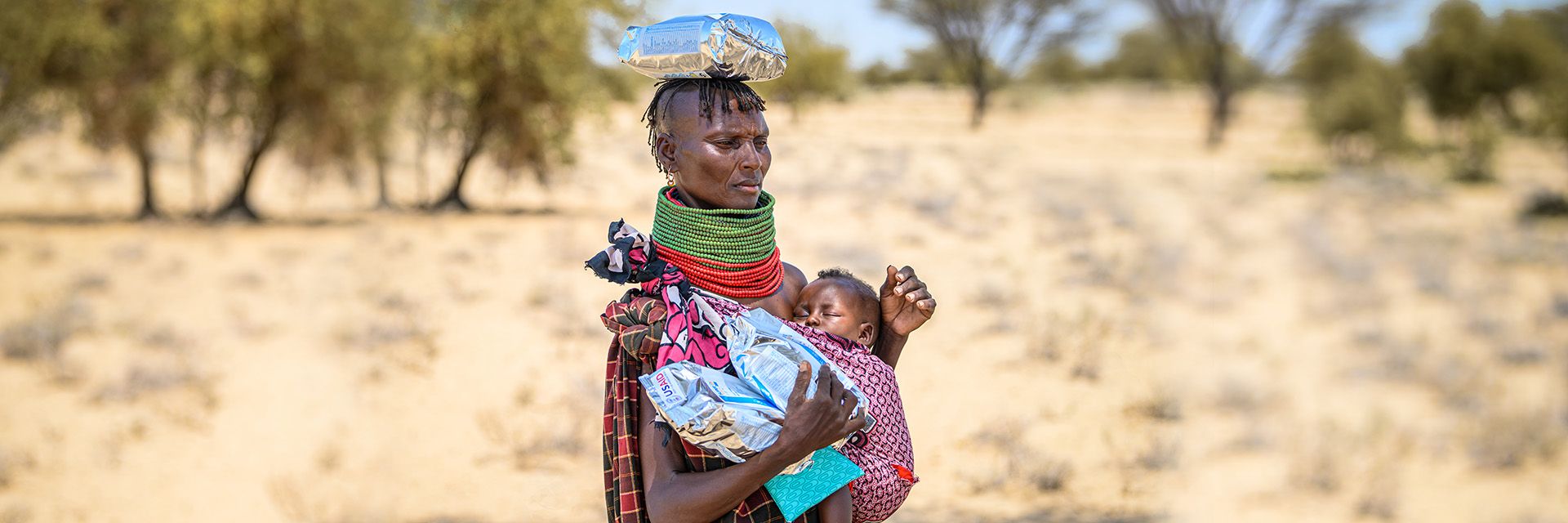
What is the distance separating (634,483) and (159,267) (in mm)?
13701

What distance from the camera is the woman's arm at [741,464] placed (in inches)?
75.2

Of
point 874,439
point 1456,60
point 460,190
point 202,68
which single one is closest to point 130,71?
point 202,68

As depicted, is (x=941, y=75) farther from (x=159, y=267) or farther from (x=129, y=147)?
(x=159, y=267)

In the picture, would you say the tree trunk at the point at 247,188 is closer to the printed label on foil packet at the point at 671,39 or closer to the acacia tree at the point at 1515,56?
the printed label on foil packet at the point at 671,39

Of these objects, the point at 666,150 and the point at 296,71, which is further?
the point at 296,71

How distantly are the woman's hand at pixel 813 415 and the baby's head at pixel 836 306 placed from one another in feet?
1.29

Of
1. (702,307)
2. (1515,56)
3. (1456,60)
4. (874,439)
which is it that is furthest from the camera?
(1456,60)

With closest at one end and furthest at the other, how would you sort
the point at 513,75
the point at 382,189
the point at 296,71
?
the point at 296,71 → the point at 513,75 → the point at 382,189

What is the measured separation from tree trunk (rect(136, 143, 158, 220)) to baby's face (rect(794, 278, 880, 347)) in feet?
63.7

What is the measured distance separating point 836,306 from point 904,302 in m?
0.17

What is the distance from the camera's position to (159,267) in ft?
45.5

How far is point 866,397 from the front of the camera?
2189mm

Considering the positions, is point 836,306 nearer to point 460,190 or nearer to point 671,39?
point 671,39

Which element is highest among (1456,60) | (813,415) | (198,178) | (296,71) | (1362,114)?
(1456,60)
